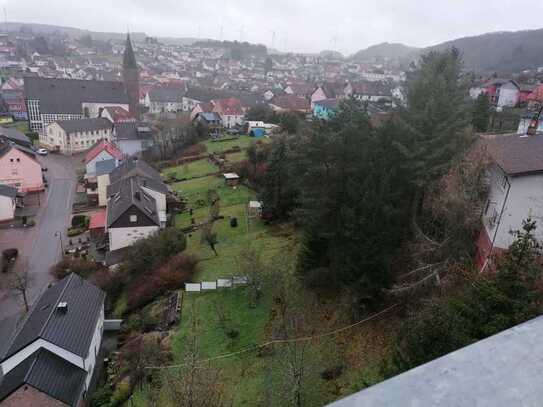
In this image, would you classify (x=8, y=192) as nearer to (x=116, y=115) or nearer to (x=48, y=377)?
(x=48, y=377)

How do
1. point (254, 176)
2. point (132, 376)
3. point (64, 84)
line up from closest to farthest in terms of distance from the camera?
point (132, 376)
point (254, 176)
point (64, 84)

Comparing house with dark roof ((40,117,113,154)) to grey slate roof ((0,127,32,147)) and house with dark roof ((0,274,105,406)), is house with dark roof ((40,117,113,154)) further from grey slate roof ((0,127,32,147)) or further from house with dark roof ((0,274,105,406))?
house with dark roof ((0,274,105,406))

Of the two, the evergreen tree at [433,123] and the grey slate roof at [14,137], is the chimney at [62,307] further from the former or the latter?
the grey slate roof at [14,137]

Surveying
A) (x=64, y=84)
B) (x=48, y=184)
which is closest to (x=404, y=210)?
(x=48, y=184)

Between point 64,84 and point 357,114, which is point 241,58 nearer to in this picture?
point 64,84

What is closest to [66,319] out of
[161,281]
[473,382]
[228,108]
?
[161,281]

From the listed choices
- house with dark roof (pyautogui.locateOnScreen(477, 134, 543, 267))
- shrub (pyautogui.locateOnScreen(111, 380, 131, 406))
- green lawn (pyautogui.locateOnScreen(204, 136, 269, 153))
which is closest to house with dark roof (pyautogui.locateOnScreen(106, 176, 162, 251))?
shrub (pyautogui.locateOnScreen(111, 380, 131, 406))
